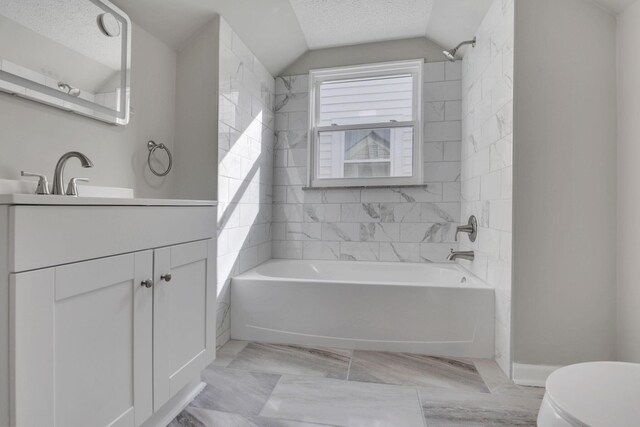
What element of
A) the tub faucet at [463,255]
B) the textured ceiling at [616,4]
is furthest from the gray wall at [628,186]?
the tub faucet at [463,255]

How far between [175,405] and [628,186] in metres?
2.32

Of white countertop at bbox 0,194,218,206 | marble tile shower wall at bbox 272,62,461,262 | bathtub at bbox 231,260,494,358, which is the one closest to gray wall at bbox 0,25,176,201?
white countertop at bbox 0,194,218,206

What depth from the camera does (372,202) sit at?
293 cm

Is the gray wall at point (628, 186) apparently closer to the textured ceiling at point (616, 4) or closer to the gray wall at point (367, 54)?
the textured ceiling at point (616, 4)

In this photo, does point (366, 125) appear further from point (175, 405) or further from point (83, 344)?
point (83, 344)

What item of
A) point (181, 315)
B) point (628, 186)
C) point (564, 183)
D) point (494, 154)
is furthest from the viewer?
point (494, 154)

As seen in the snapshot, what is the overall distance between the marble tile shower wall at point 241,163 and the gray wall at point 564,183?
167 cm

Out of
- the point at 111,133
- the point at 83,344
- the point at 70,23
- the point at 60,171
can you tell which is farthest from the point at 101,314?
the point at 70,23

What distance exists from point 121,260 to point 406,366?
158cm

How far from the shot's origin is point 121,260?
110cm

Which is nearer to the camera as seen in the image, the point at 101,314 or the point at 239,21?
the point at 101,314

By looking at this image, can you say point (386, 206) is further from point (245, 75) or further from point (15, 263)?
point (15, 263)

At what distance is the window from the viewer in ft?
9.57

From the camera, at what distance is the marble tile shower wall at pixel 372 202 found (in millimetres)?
2816
